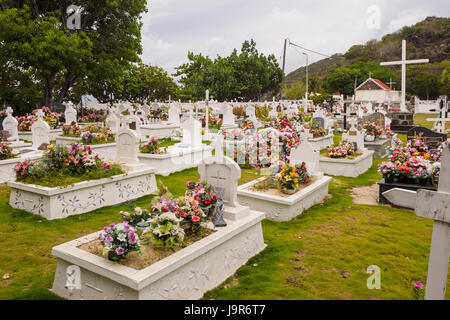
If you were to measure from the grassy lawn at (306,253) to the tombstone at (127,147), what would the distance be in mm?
1448

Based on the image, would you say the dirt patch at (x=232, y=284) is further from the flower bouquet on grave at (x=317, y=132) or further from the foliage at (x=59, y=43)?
the foliage at (x=59, y=43)

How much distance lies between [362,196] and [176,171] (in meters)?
6.01

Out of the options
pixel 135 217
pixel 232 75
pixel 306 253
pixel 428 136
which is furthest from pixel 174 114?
pixel 232 75

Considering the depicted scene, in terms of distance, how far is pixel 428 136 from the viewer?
1111 centimetres

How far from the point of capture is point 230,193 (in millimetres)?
5652

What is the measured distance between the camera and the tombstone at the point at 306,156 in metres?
8.62

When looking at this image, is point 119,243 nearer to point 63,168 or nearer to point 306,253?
point 306,253

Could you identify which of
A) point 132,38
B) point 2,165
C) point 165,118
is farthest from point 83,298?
point 132,38

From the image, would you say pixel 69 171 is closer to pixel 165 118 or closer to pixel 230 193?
pixel 230 193

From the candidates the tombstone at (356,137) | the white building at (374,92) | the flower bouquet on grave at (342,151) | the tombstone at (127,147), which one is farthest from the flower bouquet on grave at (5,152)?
the white building at (374,92)

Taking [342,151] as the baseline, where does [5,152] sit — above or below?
above

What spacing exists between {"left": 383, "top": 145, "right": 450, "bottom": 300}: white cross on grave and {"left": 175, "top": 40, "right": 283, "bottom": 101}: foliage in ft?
150

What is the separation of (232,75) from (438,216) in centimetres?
4907

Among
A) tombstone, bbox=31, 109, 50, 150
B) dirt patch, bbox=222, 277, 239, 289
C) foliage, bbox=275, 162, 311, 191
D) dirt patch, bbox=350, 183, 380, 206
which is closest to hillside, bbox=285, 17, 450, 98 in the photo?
tombstone, bbox=31, 109, 50, 150
